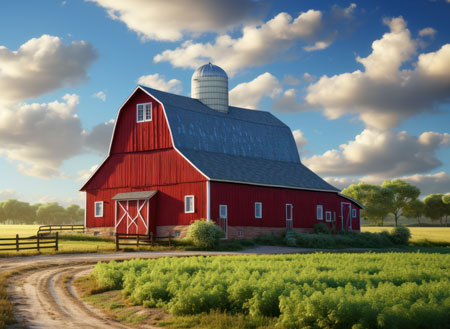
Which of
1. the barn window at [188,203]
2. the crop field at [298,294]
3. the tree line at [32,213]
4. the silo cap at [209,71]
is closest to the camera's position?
the crop field at [298,294]

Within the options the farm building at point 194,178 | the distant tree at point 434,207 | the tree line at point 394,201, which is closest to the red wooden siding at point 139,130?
the farm building at point 194,178

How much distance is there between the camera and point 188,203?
3834 cm

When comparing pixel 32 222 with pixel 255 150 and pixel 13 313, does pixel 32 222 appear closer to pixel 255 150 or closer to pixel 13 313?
pixel 255 150

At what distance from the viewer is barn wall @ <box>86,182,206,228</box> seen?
37.7 metres

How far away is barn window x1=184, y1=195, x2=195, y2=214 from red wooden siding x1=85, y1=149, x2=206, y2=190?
1.20 meters

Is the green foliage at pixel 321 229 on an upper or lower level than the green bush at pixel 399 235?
upper

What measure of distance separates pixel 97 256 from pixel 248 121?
2392 cm

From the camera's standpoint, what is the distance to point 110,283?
57.7 feet

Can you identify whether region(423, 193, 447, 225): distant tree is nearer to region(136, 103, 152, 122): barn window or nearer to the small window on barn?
the small window on barn

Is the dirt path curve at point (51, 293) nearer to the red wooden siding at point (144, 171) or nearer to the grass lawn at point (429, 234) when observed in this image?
the red wooden siding at point (144, 171)

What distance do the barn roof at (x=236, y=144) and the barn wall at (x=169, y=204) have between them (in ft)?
5.66

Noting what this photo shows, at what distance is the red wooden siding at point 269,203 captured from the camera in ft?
127

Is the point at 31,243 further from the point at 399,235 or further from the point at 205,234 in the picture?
the point at 399,235

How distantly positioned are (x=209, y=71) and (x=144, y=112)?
10064 mm
